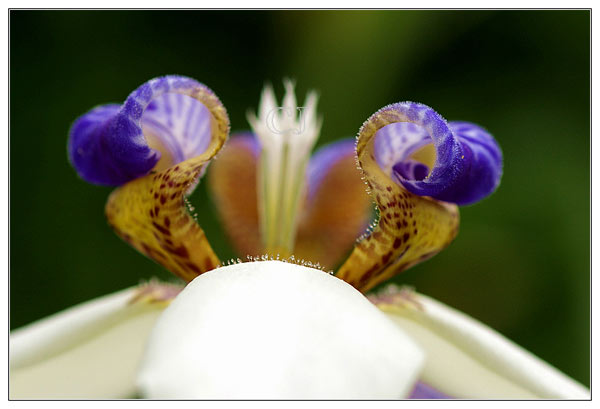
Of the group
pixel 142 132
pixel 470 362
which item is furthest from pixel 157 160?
pixel 470 362

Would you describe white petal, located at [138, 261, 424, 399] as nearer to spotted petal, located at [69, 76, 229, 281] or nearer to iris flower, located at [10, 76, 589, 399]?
iris flower, located at [10, 76, 589, 399]

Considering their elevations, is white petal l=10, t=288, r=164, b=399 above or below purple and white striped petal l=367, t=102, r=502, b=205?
below

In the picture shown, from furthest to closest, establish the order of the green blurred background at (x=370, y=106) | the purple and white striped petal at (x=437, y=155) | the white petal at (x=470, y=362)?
the green blurred background at (x=370, y=106) → the white petal at (x=470, y=362) → the purple and white striped petal at (x=437, y=155)

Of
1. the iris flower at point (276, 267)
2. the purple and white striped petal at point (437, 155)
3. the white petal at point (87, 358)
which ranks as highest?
the purple and white striped petal at point (437, 155)

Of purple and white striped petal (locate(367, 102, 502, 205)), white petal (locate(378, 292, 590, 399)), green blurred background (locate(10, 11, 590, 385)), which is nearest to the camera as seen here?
purple and white striped petal (locate(367, 102, 502, 205))

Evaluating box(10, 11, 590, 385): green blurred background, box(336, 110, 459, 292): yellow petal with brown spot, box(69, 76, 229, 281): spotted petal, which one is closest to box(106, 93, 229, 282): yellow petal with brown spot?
box(69, 76, 229, 281): spotted petal

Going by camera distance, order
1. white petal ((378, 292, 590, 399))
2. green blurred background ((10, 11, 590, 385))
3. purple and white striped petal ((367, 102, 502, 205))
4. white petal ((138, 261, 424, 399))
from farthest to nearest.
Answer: green blurred background ((10, 11, 590, 385))
white petal ((378, 292, 590, 399))
purple and white striped petal ((367, 102, 502, 205))
white petal ((138, 261, 424, 399))

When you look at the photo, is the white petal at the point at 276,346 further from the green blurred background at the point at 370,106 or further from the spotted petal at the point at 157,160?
the green blurred background at the point at 370,106

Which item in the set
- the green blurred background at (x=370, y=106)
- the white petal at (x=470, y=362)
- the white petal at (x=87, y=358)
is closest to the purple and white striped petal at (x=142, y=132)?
the white petal at (x=87, y=358)
